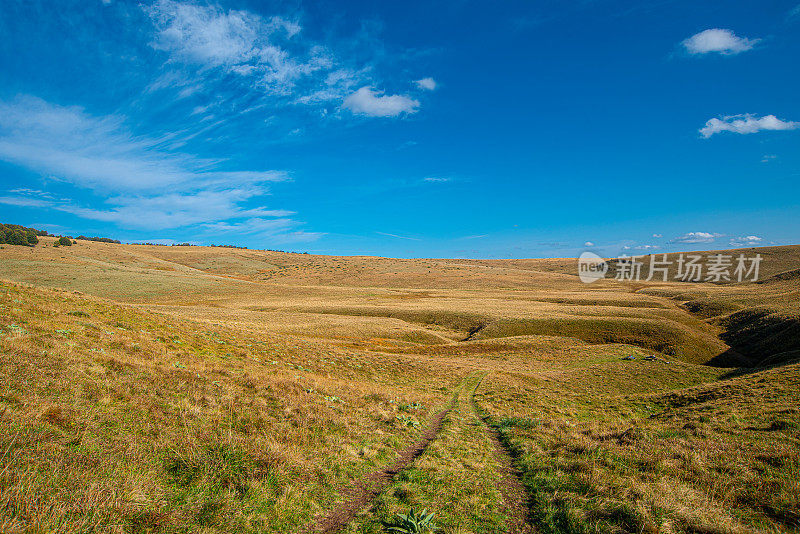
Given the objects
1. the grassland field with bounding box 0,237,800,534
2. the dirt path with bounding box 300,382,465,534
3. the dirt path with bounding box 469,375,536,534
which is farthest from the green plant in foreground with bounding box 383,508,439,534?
the dirt path with bounding box 469,375,536,534

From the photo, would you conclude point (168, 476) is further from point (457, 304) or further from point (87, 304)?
point (457, 304)

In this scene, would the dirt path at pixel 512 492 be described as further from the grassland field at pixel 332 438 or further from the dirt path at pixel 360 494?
the dirt path at pixel 360 494

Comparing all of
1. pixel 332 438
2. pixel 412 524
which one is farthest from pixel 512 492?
pixel 332 438

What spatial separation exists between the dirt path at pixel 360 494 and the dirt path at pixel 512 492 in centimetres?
305

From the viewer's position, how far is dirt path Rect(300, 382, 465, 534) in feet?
25.7

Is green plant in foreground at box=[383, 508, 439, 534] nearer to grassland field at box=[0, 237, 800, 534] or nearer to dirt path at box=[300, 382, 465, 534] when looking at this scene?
grassland field at box=[0, 237, 800, 534]

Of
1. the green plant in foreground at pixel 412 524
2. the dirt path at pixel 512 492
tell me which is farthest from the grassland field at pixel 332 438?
the green plant in foreground at pixel 412 524

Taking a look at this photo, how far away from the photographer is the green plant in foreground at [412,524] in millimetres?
7520

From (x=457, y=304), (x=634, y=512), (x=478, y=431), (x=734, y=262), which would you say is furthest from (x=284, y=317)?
(x=734, y=262)

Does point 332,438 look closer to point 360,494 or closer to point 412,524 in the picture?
point 360,494

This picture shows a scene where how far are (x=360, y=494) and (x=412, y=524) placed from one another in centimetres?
225

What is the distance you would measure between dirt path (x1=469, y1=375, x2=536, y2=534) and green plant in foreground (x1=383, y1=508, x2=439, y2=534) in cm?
196

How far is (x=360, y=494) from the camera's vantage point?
9359 millimetres

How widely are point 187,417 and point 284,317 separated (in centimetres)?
4614
